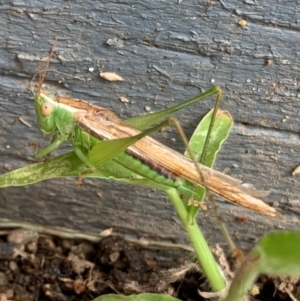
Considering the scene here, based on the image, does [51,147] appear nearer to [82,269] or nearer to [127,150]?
[127,150]

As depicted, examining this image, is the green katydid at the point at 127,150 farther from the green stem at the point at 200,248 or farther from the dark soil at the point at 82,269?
the dark soil at the point at 82,269

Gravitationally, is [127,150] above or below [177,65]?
below

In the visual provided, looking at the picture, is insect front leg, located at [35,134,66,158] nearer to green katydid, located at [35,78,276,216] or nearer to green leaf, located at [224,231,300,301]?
green katydid, located at [35,78,276,216]

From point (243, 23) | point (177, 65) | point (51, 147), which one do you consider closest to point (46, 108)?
point (51, 147)

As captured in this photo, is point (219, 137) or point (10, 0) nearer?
point (10, 0)

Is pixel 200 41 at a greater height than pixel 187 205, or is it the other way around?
pixel 200 41

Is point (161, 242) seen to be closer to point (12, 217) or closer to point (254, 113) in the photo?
point (12, 217)

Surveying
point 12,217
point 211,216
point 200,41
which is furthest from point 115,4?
point 12,217
